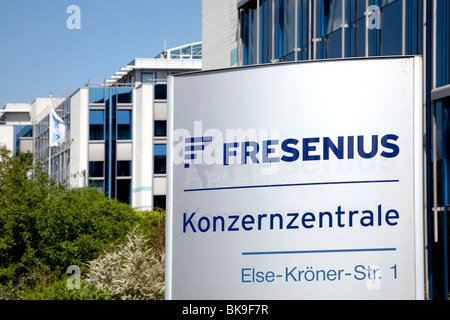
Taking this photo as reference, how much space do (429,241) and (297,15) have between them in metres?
9.27

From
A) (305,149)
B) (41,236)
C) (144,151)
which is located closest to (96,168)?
(144,151)

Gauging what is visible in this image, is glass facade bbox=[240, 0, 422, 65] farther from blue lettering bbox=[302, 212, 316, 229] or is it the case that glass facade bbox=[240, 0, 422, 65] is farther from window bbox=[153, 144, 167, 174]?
window bbox=[153, 144, 167, 174]

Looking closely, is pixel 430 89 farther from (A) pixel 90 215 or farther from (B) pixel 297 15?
(A) pixel 90 215

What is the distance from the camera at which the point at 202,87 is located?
5.89 m

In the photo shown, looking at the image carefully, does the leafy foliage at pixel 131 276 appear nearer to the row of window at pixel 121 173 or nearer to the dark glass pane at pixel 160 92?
the row of window at pixel 121 173

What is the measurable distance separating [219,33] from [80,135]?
39.1m

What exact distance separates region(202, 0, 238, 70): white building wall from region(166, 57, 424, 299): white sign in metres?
24.3

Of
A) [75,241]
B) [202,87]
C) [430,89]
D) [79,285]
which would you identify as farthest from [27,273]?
[202,87]

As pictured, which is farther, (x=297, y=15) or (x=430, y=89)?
(x=297, y=15)

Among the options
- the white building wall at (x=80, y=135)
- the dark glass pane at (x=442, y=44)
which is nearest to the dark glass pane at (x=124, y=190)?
the white building wall at (x=80, y=135)

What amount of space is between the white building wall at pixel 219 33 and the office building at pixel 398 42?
189 inches

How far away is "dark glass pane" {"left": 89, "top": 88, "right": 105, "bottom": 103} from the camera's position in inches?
2744

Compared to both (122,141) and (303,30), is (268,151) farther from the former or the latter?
(122,141)
